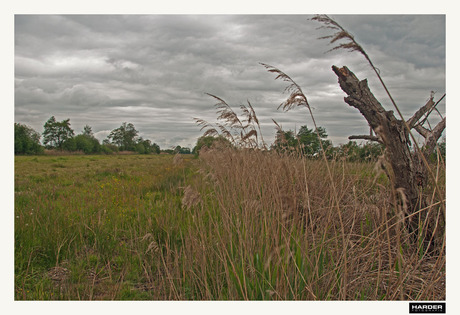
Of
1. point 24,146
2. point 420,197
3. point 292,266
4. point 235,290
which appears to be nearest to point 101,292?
point 235,290

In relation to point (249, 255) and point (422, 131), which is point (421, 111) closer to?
point (422, 131)

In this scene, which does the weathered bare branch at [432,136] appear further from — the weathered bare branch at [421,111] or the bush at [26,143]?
the bush at [26,143]

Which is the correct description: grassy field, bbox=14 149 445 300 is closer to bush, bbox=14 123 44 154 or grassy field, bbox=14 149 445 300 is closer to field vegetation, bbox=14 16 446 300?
field vegetation, bbox=14 16 446 300

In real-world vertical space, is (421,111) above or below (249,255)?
above

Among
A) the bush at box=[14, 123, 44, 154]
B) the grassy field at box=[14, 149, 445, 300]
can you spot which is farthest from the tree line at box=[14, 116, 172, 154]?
the grassy field at box=[14, 149, 445, 300]

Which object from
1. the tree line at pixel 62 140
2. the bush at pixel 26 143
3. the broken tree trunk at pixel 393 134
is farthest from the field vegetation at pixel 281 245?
the bush at pixel 26 143

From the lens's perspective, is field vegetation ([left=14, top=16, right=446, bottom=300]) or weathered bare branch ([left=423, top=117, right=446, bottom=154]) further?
weathered bare branch ([left=423, top=117, right=446, bottom=154])

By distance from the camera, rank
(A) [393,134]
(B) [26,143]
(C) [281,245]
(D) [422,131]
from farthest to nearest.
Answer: (B) [26,143] < (D) [422,131] < (A) [393,134] < (C) [281,245]

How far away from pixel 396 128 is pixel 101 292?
10.9 feet
